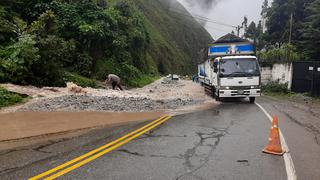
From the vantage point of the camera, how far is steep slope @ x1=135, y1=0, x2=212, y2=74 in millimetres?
89875

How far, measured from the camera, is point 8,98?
14438 mm

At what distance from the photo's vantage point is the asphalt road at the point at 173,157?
5.63m

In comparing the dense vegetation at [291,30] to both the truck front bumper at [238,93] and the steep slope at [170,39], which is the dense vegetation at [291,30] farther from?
the steep slope at [170,39]

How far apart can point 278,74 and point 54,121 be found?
2705cm

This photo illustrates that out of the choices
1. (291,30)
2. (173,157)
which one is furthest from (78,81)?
(291,30)

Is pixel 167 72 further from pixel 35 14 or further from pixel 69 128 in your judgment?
pixel 69 128

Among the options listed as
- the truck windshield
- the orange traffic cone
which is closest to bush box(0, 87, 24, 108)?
the truck windshield

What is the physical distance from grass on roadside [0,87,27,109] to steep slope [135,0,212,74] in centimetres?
6524

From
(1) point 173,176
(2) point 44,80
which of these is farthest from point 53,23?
(1) point 173,176

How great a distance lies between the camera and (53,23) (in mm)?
21828

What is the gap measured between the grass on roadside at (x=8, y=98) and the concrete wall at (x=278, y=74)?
22925mm

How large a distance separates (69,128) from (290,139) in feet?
20.9

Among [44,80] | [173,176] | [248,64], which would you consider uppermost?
[248,64]

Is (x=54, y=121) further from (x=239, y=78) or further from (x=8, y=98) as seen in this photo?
(x=239, y=78)
